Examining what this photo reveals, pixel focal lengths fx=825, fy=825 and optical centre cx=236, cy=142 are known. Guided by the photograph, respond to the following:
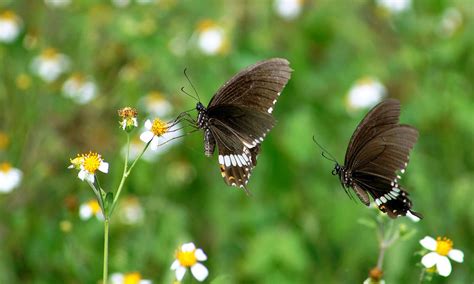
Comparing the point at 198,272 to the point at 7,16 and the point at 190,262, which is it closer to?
the point at 190,262

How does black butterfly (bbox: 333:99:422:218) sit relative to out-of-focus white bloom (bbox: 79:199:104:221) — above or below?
below

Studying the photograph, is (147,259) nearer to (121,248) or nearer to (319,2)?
(121,248)

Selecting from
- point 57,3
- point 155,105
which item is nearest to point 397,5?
point 155,105

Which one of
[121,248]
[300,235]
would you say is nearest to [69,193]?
[121,248]

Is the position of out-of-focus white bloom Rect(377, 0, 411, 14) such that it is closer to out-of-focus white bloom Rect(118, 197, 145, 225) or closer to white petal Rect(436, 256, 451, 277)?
out-of-focus white bloom Rect(118, 197, 145, 225)

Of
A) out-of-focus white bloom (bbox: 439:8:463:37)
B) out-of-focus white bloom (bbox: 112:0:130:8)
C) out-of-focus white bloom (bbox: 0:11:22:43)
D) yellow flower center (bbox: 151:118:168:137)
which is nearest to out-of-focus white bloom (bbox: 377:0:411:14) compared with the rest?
out-of-focus white bloom (bbox: 439:8:463:37)

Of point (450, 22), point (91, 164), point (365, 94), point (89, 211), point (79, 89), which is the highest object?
point (450, 22)

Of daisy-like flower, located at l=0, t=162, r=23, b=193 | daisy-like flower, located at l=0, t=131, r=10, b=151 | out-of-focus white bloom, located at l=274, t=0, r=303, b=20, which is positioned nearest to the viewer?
daisy-like flower, located at l=0, t=162, r=23, b=193

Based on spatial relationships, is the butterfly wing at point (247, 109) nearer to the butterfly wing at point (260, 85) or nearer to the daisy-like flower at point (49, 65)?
the butterfly wing at point (260, 85)
